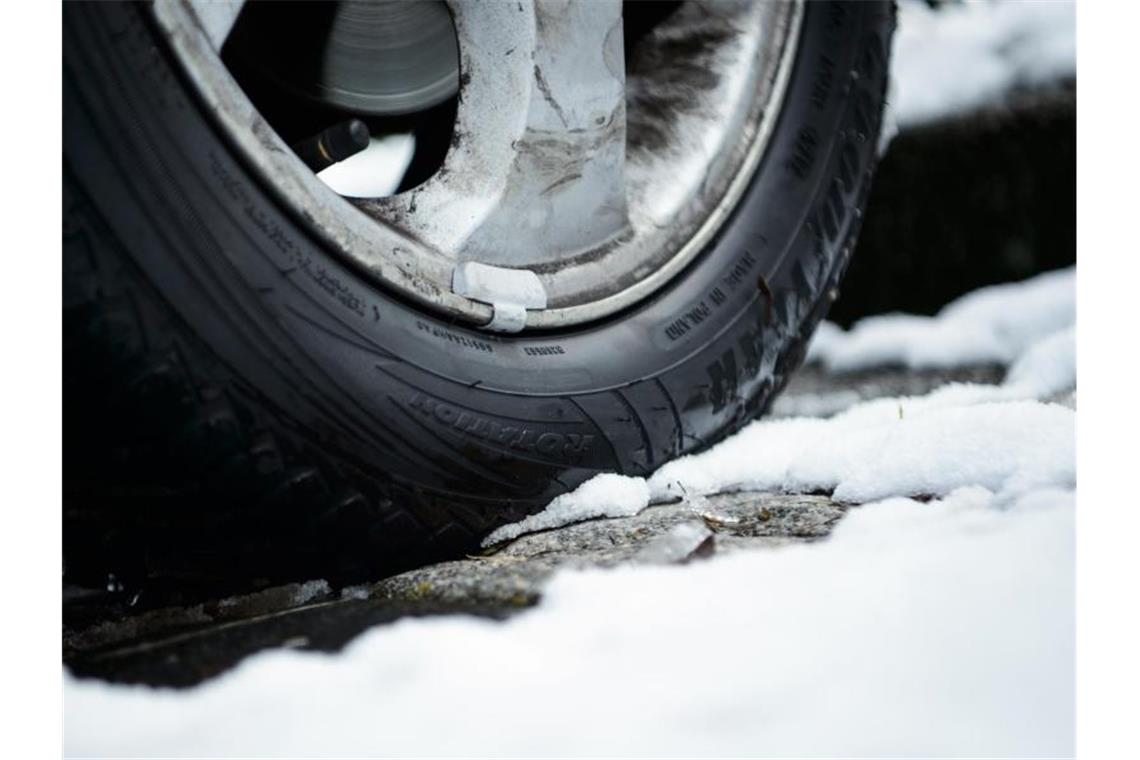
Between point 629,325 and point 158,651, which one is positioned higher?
point 629,325

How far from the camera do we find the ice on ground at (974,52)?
A: 6.51ft

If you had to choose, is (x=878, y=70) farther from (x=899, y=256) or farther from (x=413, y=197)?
(x=899, y=256)

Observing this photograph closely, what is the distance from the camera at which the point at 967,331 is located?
70.0 inches

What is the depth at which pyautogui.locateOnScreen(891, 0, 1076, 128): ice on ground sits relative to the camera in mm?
1983

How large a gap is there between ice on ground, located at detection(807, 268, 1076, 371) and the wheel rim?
70 centimetres

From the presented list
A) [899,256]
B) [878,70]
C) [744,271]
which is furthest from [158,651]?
[899,256]

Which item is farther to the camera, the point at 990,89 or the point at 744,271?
the point at 990,89

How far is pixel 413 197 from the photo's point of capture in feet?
3.05

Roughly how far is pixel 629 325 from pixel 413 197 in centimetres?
20

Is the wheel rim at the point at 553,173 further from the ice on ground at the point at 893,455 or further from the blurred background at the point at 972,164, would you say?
the blurred background at the point at 972,164

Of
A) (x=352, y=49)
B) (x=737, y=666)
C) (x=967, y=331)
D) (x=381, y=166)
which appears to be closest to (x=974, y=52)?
(x=967, y=331)

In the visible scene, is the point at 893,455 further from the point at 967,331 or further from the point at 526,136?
the point at 967,331

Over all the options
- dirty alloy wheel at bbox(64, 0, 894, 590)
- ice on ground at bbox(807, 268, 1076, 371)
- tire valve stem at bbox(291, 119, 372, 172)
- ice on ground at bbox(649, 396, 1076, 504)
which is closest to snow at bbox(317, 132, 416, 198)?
dirty alloy wheel at bbox(64, 0, 894, 590)

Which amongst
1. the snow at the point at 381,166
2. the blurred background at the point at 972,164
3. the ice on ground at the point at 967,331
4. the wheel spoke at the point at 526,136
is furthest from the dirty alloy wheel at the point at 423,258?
the blurred background at the point at 972,164
